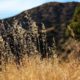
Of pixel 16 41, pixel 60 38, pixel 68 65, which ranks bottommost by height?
pixel 60 38

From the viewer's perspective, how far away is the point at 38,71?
20.7ft

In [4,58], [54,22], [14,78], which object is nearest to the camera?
[14,78]

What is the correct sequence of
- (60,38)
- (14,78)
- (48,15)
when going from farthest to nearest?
(48,15) < (60,38) < (14,78)

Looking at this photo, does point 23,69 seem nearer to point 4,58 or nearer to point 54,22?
point 4,58

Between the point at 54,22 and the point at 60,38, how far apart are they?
19.9 ft

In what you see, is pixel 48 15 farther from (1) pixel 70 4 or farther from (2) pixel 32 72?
(2) pixel 32 72

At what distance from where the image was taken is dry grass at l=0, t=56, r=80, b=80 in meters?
6.10

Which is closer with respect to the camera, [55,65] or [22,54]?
[55,65]

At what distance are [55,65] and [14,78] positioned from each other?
0.80 m

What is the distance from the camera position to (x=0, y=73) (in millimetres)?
6648

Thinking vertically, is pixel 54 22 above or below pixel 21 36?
below

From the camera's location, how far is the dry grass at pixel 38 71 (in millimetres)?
6098

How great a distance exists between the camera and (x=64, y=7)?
3241 cm

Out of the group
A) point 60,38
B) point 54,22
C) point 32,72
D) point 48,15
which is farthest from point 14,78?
point 48,15
